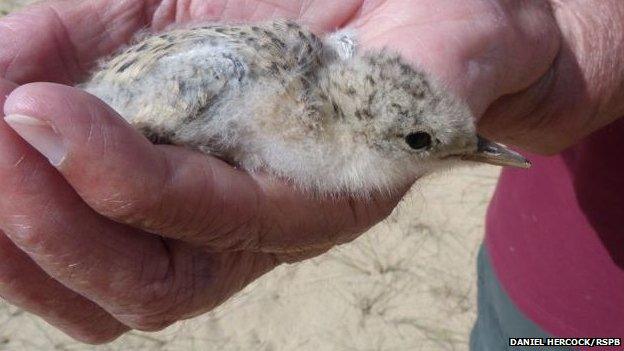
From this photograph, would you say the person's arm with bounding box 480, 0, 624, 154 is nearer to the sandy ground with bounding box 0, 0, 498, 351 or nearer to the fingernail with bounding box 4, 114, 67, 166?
the fingernail with bounding box 4, 114, 67, 166

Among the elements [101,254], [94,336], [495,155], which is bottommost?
[94,336]

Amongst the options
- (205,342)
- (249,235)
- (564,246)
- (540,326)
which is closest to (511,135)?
(564,246)

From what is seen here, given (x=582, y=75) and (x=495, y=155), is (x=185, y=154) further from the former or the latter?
(x=582, y=75)

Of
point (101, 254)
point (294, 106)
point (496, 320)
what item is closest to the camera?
point (101, 254)

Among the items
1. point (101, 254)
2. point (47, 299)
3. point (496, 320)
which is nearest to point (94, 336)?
point (47, 299)

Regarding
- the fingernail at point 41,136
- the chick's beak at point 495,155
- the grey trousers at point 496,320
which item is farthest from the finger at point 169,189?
the grey trousers at point 496,320

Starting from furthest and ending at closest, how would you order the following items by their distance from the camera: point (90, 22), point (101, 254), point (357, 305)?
point (357, 305)
point (90, 22)
point (101, 254)

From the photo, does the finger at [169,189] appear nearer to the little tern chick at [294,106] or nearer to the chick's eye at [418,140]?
the little tern chick at [294,106]

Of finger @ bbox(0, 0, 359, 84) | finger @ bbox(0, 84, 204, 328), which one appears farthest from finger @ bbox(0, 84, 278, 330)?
finger @ bbox(0, 0, 359, 84)
